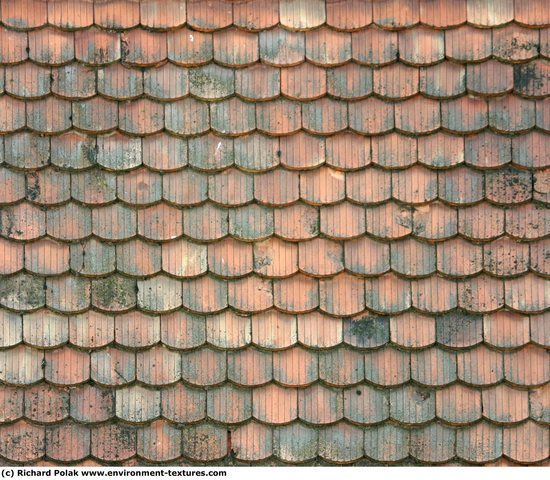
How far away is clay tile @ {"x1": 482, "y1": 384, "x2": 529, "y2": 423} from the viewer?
4012 millimetres

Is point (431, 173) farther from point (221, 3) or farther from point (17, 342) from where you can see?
point (17, 342)

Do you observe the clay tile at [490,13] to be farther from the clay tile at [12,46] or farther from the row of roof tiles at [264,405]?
the clay tile at [12,46]

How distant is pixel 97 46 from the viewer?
4109 mm

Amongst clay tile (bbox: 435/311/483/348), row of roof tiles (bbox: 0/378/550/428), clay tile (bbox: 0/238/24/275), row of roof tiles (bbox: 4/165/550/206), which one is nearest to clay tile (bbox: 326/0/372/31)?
row of roof tiles (bbox: 4/165/550/206)

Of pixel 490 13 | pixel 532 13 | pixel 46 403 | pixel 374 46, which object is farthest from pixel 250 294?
pixel 532 13

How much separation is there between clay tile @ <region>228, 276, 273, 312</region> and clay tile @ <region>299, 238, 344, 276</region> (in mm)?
173

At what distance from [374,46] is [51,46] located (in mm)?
1330

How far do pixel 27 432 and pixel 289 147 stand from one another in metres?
1.57

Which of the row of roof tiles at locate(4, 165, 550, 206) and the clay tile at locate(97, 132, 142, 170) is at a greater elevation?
the clay tile at locate(97, 132, 142, 170)

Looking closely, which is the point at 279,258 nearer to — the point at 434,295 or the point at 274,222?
the point at 274,222

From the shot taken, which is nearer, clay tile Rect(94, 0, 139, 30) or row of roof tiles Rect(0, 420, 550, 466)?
row of roof tiles Rect(0, 420, 550, 466)

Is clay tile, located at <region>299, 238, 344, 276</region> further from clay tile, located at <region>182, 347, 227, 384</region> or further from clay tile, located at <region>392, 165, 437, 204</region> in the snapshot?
clay tile, located at <region>182, 347, 227, 384</region>

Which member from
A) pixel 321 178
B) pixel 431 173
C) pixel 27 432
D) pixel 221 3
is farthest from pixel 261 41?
pixel 27 432

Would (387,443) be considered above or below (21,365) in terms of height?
below
